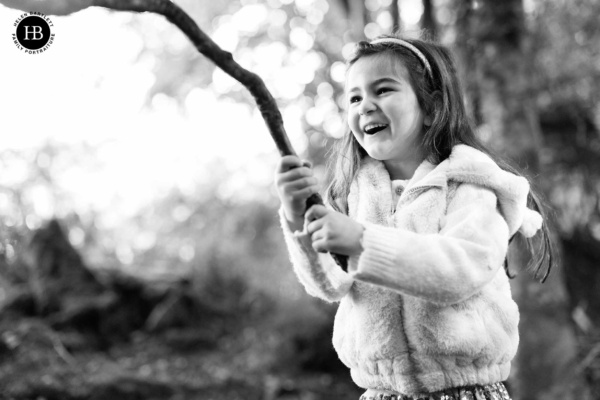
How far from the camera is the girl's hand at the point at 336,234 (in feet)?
4.83

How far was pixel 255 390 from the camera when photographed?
5.36 metres

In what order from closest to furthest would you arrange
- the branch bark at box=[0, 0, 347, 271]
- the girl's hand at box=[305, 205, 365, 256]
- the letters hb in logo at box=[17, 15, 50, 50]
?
the branch bark at box=[0, 0, 347, 271]
the girl's hand at box=[305, 205, 365, 256]
the letters hb in logo at box=[17, 15, 50, 50]

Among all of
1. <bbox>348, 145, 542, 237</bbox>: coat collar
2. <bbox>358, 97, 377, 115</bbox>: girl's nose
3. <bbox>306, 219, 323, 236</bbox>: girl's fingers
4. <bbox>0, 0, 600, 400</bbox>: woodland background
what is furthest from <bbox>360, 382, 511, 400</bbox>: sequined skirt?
<bbox>0, 0, 600, 400</bbox>: woodland background

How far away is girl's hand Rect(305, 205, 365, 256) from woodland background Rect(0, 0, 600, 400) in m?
2.30

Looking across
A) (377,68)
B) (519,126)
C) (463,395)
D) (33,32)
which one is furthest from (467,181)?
(519,126)

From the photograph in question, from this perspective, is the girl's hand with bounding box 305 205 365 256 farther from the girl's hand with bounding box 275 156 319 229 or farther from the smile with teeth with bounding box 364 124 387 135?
the smile with teeth with bounding box 364 124 387 135

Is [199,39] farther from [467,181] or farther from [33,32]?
[33,32]

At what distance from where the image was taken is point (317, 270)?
1.76 meters

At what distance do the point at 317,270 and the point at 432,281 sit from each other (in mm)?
366

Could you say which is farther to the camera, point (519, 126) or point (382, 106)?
point (519, 126)

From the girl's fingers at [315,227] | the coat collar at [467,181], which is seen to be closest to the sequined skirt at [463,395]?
the coat collar at [467,181]

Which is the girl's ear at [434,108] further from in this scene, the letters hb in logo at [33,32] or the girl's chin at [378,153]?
the letters hb in logo at [33,32]

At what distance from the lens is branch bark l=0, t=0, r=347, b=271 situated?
1206mm

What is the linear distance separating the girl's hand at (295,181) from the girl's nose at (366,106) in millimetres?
303
